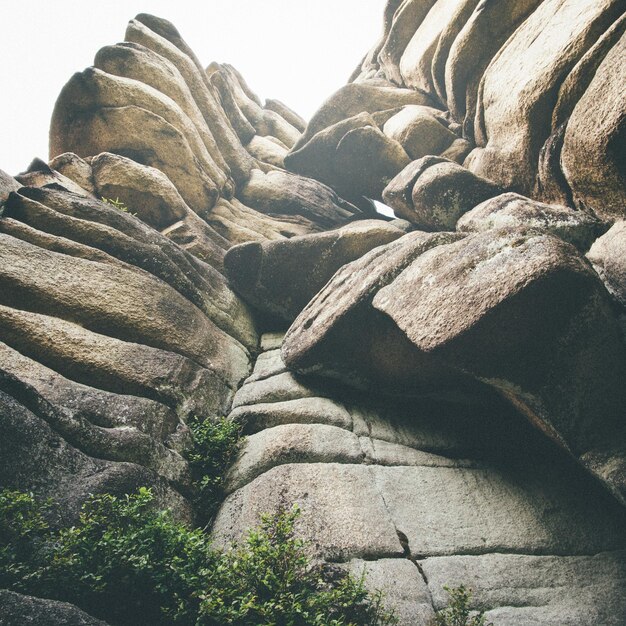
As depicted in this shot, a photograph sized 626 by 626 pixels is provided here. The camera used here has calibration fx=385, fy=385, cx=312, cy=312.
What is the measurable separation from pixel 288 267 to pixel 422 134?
10420 mm

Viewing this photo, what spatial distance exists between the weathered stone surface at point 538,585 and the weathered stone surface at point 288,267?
26.4 ft

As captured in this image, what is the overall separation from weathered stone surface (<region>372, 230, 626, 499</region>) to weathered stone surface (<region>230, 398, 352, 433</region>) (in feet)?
8.54

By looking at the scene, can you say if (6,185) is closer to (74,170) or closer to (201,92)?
(74,170)

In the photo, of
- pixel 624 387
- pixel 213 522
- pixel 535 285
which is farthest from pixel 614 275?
pixel 213 522

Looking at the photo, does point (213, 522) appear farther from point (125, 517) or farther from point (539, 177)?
point (539, 177)

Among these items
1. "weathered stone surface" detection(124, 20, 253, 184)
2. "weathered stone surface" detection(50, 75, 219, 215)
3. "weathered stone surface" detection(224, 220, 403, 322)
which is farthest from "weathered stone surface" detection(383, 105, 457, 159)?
"weathered stone surface" detection(50, 75, 219, 215)

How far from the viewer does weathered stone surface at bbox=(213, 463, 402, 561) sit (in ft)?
17.1

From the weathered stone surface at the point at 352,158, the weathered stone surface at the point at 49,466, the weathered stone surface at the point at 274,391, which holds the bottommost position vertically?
the weathered stone surface at the point at 49,466

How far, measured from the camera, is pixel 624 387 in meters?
5.68

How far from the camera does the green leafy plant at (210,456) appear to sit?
21.3ft

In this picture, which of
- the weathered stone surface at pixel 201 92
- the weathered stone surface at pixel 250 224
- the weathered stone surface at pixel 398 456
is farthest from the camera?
the weathered stone surface at pixel 201 92

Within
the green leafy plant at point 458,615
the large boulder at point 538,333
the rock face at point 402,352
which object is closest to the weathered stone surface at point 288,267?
the rock face at point 402,352

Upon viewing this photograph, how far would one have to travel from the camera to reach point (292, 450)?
6.69 metres

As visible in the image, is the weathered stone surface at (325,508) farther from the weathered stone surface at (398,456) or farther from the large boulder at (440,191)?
the large boulder at (440,191)
